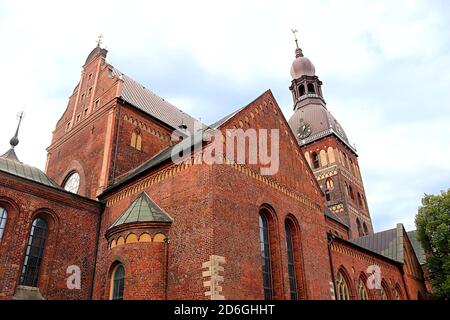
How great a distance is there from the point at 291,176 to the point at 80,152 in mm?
12768

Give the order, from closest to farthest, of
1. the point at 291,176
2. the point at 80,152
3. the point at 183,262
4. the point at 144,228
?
the point at 183,262
the point at 144,228
the point at 291,176
the point at 80,152

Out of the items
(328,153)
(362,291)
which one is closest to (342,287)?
(362,291)

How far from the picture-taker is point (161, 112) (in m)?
26.3

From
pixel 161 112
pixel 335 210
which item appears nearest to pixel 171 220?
pixel 161 112

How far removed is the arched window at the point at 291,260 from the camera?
16139 millimetres

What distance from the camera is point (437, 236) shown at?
30453 mm

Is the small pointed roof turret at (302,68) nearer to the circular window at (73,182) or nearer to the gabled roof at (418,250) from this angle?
the gabled roof at (418,250)

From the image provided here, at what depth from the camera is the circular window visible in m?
22.2

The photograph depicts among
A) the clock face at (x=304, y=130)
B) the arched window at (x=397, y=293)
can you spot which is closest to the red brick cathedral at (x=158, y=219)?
the arched window at (x=397, y=293)

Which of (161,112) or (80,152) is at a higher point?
(161,112)

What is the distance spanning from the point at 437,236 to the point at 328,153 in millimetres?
16703

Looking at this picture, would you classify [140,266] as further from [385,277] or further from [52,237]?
[385,277]

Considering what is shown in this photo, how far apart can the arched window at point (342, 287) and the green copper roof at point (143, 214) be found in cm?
1207
